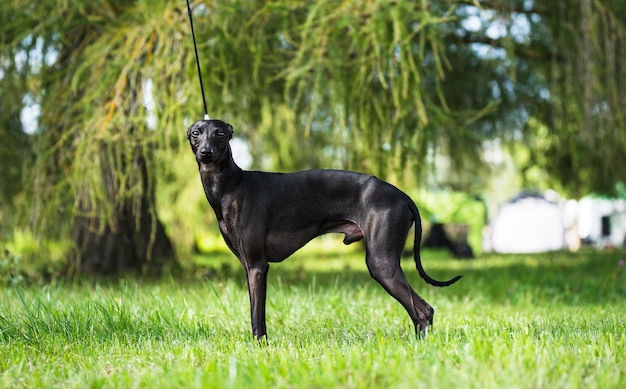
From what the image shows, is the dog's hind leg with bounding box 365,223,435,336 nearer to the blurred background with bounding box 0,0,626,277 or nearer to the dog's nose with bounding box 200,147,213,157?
the dog's nose with bounding box 200,147,213,157

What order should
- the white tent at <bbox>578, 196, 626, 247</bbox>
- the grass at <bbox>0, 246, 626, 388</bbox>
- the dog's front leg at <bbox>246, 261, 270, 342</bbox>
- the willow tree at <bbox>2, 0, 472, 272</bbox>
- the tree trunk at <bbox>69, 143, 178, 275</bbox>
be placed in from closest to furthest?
the grass at <bbox>0, 246, 626, 388</bbox> < the dog's front leg at <bbox>246, 261, 270, 342</bbox> < the willow tree at <bbox>2, 0, 472, 272</bbox> < the tree trunk at <bbox>69, 143, 178, 275</bbox> < the white tent at <bbox>578, 196, 626, 247</bbox>

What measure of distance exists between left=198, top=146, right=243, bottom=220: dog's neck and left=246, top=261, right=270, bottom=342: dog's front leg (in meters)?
0.38

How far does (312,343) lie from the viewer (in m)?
3.74

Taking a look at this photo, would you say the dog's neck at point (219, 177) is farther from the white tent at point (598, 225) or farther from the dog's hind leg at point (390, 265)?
the white tent at point (598, 225)

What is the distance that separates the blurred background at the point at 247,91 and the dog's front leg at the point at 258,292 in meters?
1.99

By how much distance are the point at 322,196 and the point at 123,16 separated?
3.98 meters

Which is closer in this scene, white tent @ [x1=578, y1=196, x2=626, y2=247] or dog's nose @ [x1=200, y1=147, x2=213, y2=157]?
dog's nose @ [x1=200, y1=147, x2=213, y2=157]

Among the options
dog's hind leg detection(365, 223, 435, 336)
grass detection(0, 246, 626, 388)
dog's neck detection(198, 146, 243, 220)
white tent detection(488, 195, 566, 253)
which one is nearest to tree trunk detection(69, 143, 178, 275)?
grass detection(0, 246, 626, 388)

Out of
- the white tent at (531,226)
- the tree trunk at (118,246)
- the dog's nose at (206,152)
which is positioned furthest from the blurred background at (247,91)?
the white tent at (531,226)

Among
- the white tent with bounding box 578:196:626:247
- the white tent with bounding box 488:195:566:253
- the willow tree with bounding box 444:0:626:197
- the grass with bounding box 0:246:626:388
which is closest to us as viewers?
the grass with bounding box 0:246:626:388

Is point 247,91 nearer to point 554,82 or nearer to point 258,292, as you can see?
point 554,82

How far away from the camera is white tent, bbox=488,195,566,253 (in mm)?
25422

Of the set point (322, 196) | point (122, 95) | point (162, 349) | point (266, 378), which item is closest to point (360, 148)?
point (122, 95)

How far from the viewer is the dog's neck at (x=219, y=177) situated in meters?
3.80
